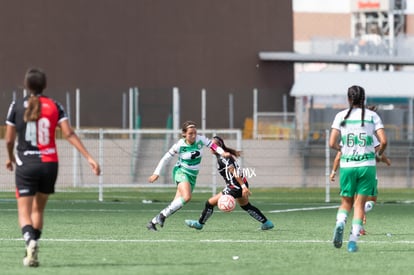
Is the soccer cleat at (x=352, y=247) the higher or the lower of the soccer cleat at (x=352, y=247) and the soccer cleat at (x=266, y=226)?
the higher

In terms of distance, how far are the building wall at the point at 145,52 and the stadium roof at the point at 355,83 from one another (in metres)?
2.13

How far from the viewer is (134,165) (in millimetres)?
35750

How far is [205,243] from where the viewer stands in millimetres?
17297

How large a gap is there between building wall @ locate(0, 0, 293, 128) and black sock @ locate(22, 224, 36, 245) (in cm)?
2774

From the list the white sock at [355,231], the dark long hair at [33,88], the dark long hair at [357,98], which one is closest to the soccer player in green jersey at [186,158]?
the dark long hair at [357,98]

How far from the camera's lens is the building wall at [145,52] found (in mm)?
44125

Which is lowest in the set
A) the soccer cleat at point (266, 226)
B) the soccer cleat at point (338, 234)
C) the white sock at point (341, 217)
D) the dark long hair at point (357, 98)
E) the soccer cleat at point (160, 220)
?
the soccer cleat at point (266, 226)

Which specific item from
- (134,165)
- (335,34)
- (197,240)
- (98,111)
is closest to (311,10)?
(335,34)

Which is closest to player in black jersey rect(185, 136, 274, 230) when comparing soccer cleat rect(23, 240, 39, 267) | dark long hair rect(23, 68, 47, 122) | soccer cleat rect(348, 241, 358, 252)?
soccer cleat rect(348, 241, 358, 252)

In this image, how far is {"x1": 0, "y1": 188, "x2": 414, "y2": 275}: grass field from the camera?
46.2 feet

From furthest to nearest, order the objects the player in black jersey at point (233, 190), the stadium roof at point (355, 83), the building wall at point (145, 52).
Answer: the stadium roof at point (355, 83) < the building wall at point (145, 52) < the player in black jersey at point (233, 190)

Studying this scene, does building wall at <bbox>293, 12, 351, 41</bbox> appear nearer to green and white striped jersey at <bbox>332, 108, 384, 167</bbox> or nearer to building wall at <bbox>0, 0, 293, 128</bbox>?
building wall at <bbox>0, 0, 293, 128</bbox>

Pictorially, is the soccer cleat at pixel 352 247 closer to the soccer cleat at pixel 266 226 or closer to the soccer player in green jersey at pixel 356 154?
the soccer player in green jersey at pixel 356 154

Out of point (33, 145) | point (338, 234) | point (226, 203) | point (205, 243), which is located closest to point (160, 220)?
point (226, 203)
